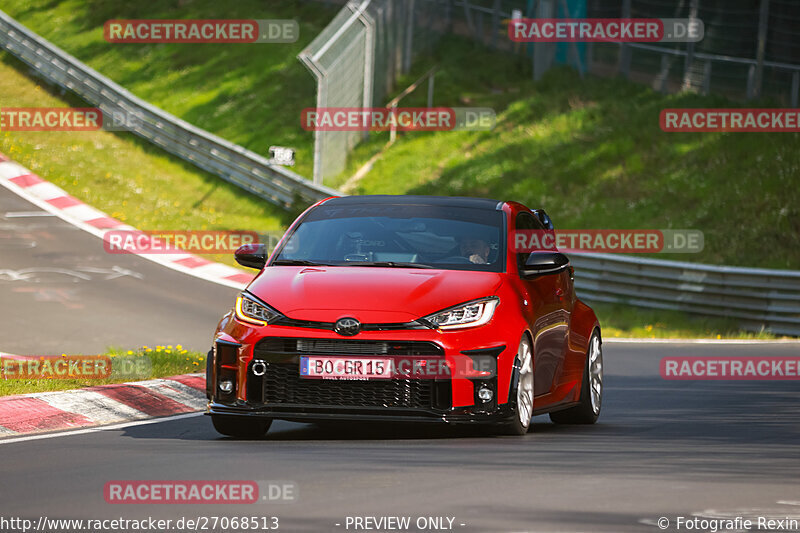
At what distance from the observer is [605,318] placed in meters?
23.3

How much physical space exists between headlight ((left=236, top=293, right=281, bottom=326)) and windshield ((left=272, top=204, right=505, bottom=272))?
65cm

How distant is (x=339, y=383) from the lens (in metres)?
8.77

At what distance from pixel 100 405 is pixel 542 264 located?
140 inches

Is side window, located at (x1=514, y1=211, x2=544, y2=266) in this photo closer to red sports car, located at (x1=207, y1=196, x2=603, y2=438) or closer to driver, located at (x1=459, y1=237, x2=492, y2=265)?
red sports car, located at (x1=207, y1=196, x2=603, y2=438)

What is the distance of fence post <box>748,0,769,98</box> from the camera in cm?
3109

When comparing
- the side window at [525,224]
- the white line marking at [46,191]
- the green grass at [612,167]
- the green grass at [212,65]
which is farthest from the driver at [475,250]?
the green grass at [212,65]

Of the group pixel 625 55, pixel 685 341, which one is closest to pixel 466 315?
pixel 685 341

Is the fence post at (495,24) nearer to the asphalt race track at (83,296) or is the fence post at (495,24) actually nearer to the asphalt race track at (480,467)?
the asphalt race track at (83,296)

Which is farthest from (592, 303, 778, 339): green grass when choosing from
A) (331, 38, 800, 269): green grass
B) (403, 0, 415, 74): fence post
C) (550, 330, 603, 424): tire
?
(403, 0, 415, 74): fence post

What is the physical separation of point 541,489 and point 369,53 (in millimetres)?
26659

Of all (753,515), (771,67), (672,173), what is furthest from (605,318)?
(753,515)

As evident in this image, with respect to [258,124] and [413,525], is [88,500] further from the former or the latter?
[258,124]

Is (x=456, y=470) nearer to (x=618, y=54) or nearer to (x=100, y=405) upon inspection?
(x=100, y=405)

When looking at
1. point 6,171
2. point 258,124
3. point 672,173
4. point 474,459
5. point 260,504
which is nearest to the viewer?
point 260,504
